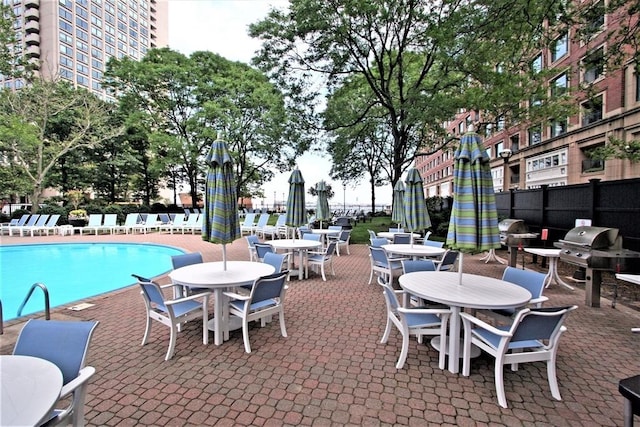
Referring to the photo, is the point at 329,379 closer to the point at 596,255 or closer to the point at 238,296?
the point at 238,296

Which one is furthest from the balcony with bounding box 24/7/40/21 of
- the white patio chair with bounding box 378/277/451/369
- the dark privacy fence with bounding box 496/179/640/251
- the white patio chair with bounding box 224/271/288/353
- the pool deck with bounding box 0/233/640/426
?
the white patio chair with bounding box 378/277/451/369

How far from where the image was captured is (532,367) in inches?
126

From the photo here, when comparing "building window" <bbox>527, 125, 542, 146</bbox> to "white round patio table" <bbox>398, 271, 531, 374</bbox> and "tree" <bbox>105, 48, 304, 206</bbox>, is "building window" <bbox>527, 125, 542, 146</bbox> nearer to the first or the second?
"tree" <bbox>105, 48, 304, 206</bbox>

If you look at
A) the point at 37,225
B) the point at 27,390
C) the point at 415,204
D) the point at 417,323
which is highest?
the point at 415,204

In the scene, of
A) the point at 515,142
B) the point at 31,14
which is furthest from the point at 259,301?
the point at 31,14

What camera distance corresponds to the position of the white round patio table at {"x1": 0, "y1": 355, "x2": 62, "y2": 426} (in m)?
1.35

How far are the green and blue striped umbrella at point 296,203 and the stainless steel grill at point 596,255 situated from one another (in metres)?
5.73

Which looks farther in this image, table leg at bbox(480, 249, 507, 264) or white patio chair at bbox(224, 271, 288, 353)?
table leg at bbox(480, 249, 507, 264)

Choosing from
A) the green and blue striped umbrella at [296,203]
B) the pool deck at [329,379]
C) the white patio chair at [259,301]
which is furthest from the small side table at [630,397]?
the green and blue striped umbrella at [296,203]

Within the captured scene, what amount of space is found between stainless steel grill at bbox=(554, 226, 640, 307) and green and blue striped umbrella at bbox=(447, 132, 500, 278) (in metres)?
3.04

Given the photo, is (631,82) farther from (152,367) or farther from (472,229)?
(152,367)

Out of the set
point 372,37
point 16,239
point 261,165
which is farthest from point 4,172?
point 372,37

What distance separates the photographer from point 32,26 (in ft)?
162

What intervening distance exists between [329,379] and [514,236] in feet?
22.6
